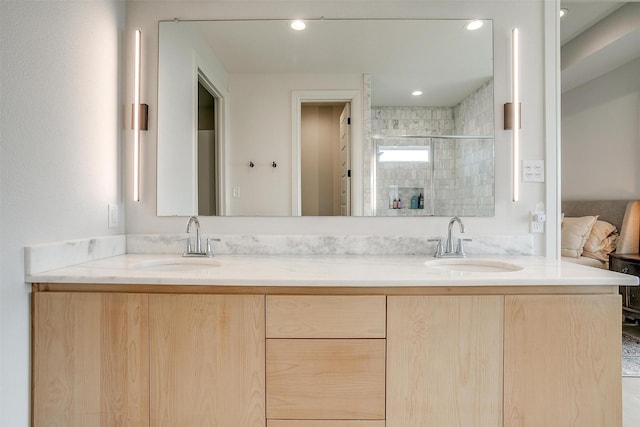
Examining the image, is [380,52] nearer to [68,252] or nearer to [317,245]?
[317,245]

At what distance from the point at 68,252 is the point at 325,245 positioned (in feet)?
3.55

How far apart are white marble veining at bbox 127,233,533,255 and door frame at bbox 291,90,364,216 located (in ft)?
0.52

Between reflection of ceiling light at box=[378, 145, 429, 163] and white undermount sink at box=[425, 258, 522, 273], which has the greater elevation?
reflection of ceiling light at box=[378, 145, 429, 163]

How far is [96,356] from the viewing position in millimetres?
1156

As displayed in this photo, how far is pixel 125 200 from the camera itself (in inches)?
69.5

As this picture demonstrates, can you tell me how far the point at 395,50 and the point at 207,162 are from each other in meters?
1.13

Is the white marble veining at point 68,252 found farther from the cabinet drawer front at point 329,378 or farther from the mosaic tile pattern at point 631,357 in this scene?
the mosaic tile pattern at point 631,357

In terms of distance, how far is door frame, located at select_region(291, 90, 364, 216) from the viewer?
5.73ft

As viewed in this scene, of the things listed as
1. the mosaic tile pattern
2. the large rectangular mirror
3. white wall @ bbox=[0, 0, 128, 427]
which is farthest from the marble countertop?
the mosaic tile pattern

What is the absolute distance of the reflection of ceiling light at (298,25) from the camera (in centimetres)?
175

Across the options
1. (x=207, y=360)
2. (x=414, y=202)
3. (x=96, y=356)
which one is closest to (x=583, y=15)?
(x=414, y=202)

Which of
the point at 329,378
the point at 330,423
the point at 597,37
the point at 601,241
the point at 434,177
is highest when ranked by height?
the point at 597,37

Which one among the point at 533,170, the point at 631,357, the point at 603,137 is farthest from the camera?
the point at 603,137

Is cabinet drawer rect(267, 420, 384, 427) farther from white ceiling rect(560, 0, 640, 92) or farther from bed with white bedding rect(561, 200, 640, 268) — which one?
white ceiling rect(560, 0, 640, 92)
